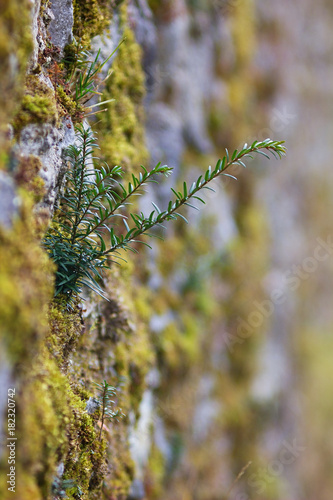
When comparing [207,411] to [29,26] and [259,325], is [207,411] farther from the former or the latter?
[29,26]

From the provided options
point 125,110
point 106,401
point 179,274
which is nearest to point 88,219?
point 106,401

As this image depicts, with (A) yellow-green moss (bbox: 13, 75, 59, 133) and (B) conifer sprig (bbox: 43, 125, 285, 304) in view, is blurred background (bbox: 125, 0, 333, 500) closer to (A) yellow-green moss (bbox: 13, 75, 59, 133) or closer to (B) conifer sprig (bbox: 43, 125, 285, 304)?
(B) conifer sprig (bbox: 43, 125, 285, 304)

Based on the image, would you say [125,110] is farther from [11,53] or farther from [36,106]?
[11,53]

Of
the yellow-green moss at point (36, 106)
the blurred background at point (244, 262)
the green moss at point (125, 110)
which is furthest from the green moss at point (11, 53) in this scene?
the blurred background at point (244, 262)

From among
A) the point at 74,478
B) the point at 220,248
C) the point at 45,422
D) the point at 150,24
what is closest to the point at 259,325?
the point at 220,248

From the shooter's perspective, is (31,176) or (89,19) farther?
(89,19)

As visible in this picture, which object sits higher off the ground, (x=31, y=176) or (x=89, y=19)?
(x=89, y=19)

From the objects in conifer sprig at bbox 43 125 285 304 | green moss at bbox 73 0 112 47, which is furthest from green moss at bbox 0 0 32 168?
green moss at bbox 73 0 112 47

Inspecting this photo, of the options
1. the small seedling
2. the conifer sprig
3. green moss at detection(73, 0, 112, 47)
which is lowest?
the small seedling

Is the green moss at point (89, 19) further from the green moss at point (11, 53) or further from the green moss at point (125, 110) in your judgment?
the green moss at point (11, 53)
